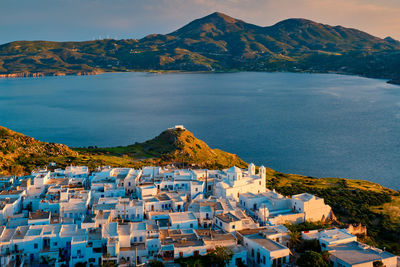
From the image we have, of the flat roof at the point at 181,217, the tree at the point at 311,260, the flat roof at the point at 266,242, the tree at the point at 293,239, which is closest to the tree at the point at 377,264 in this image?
the tree at the point at 311,260

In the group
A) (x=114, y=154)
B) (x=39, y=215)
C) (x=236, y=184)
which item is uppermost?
(x=236, y=184)

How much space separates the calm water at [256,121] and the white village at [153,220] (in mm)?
35754

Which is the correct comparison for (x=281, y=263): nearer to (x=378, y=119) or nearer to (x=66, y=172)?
(x=66, y=172)

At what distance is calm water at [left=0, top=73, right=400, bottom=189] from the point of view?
7800cm

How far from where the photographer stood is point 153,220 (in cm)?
3097

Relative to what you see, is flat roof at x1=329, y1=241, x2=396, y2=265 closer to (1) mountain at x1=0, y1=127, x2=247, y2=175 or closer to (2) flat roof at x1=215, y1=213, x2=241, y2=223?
(2) flat roof at x1=215, y1=213, x2=241, y2=223

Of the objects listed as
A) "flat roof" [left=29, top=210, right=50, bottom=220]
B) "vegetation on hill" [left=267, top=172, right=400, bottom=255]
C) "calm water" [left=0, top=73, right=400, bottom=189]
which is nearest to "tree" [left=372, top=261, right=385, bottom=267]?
"vegetation on hill" [left=267, top=172, right=400, bottom=255]

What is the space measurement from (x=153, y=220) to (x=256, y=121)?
3319 inches

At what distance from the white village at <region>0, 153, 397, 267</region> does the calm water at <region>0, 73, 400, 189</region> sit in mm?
35754

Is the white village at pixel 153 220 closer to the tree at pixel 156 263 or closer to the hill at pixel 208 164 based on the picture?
the tree at pixel 156 263

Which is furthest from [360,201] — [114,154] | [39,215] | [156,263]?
[114,154]

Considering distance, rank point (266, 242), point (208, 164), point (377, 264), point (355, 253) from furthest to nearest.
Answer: point (208, 164) → point (266, 242) → point (355, 253) → point (377, 264)

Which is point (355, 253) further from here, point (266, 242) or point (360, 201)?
point (360, 201)

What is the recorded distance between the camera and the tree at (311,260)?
25156 millimetres
